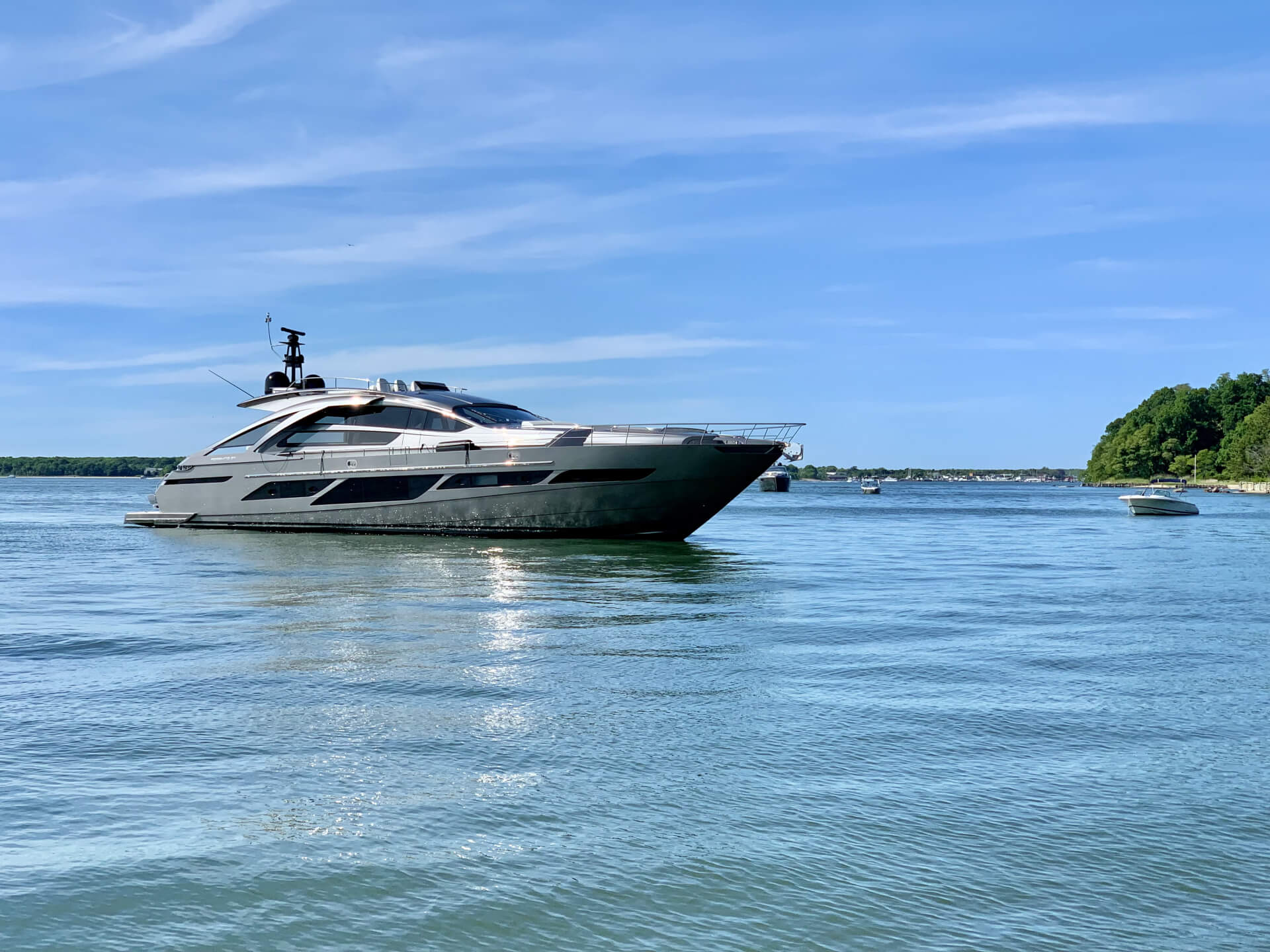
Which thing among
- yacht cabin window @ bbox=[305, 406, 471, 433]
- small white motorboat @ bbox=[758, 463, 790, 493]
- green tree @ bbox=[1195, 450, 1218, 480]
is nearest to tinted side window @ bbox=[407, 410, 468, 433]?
yacht cabin window @ bbox=[305, 406, 471, 433]

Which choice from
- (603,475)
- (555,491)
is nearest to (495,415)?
(555,491)

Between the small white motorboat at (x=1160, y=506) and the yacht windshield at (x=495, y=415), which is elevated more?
the yacht windshield at (x=495, y=415)

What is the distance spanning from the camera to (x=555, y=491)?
90.1 feet

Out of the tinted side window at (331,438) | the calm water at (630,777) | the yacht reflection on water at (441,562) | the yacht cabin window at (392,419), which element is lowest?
the calm water at (630,777)

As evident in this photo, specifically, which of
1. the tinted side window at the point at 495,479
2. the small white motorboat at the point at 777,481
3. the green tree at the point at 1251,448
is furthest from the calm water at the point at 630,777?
the green tree at the point at 1251,448

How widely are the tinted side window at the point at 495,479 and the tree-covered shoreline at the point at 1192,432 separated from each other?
134870mm

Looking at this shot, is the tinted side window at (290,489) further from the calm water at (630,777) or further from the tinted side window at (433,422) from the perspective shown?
the calm water at (630,777)

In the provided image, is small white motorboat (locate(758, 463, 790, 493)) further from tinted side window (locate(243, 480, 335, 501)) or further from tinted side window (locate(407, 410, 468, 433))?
tinted side window (locate(407, 410, 468, 433))

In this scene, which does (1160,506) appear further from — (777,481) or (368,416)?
(777,481)

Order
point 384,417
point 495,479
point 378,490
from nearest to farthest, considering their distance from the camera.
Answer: point 495,479 < point 378,490 < point 384,417

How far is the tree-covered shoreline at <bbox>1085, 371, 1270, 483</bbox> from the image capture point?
148750 millimetres

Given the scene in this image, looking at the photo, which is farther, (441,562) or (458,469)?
(458,469)

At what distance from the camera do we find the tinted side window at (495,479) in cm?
2759

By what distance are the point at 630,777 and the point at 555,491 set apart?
21.2 metres
